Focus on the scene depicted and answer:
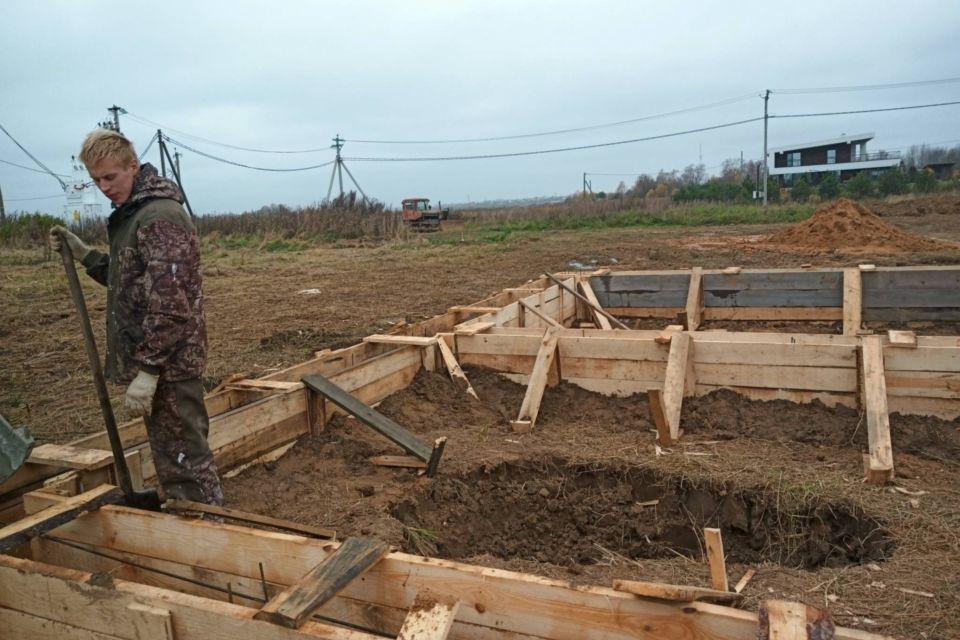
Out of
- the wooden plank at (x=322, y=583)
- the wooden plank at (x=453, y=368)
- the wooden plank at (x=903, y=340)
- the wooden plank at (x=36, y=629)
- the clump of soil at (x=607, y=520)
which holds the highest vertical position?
the wooden plank at (x=903, y=340)

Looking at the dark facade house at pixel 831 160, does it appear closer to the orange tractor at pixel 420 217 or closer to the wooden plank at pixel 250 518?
the orange tractor at pixel 420 217

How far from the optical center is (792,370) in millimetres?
4656

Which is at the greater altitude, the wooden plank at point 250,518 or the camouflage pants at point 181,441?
the camouflage pants at point 181,441

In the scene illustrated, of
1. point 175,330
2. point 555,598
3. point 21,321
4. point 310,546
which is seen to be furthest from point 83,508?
point 21,321

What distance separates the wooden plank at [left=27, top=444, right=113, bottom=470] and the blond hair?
1260 millimetres

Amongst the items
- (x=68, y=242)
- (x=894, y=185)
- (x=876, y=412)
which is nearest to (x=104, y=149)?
(x=68, y=242)

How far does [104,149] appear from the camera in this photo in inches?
116

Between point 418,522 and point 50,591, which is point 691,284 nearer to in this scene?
point 418,522

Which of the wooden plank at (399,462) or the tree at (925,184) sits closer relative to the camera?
the wooden plank at (399,462)

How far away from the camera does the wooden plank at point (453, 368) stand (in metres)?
5.30

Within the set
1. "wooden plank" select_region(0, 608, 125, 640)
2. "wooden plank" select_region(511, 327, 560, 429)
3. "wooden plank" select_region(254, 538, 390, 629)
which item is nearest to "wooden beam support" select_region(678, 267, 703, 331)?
"wooden plank" select_region(511, 327, 560, 429)

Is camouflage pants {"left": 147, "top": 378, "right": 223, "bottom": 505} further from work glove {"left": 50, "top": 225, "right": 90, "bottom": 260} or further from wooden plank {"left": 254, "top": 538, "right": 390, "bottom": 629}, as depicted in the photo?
wooden plank {"left": 254, "top": 538, "right": 390, "bottom": 629}

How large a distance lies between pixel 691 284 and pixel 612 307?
1.00m

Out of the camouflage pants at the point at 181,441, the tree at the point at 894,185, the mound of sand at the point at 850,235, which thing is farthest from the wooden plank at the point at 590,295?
the tree at the point at 894,185
